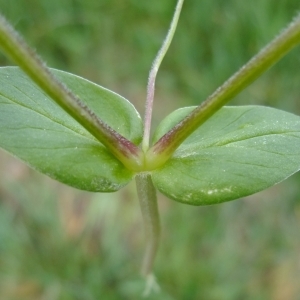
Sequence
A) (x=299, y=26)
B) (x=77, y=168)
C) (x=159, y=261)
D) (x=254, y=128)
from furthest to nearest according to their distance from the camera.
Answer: (x=159, y=261)
(x=254, y=128)
(x=77, y=168)
(x=299, y=26)

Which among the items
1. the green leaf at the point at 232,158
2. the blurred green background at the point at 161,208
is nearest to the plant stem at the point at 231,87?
the green leaf at the point at 232,158

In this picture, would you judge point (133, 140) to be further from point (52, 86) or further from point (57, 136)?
point (52, 86)

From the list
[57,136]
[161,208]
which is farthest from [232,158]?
[161,208]

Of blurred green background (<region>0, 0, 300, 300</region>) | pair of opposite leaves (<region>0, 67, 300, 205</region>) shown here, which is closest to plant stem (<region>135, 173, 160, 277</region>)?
pair of opposite leaves (<region>0, 67, 300, 205</region>)

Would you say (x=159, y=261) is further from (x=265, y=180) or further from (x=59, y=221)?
(x=265, y=180)

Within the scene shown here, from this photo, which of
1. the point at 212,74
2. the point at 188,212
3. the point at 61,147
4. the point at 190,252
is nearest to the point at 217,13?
the point at 212,74

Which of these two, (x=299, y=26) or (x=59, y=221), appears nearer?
(x=299, y=26)
